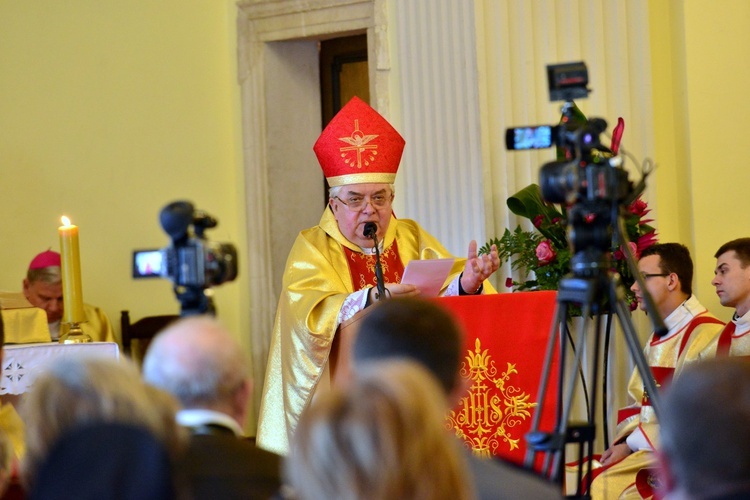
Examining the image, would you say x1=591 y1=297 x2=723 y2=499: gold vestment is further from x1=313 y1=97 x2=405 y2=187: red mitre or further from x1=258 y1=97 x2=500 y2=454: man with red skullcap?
x1=313 y1=97 x2=405 y2=187: red mitre

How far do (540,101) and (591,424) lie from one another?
314 cm

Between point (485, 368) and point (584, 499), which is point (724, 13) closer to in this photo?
point (485, 368)

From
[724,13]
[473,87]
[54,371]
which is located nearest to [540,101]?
[473,87]

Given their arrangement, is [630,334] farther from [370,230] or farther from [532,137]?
[370,230]

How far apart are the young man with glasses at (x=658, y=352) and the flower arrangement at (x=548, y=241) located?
0.38ft

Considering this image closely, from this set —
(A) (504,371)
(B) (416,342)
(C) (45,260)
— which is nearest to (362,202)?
(A) (504,371)

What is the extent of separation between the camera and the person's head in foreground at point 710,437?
1654 mm

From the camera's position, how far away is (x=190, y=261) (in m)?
2.85

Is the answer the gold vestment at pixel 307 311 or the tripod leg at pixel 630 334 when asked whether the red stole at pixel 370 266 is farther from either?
the tripod leg at pixel 630 334

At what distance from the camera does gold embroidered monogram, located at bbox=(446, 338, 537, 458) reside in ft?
14.0

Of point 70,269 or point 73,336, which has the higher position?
point 70,269

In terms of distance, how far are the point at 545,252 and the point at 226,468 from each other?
3.32 metres

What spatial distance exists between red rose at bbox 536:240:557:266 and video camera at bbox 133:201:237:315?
8.32 ft

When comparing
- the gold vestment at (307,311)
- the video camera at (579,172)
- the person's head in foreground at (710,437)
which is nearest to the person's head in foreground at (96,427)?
the person's head in foreground at (710,437)
